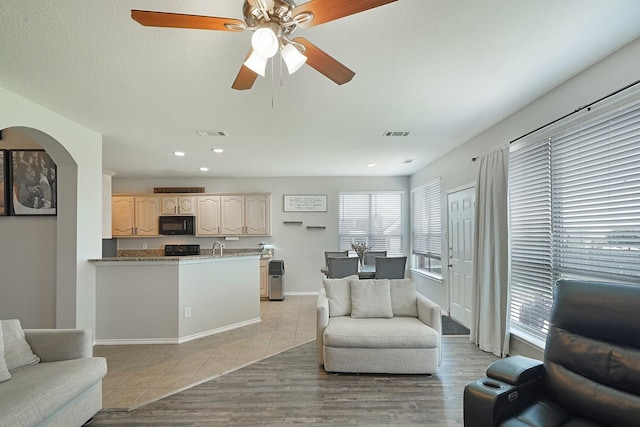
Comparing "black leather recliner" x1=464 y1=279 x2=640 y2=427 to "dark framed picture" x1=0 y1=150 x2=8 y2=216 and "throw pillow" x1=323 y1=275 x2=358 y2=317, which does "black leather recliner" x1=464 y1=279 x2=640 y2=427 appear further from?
"dark framed picture" x1=0 y1=150 x2=8 y2=216

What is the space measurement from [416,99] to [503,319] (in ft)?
8.35

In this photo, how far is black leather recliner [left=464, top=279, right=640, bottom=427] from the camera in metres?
1.63

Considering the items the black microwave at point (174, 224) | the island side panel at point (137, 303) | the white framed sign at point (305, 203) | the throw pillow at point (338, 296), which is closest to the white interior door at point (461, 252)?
the throw pillow at point (338, 296)

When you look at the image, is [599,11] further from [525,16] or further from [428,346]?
[428,346]

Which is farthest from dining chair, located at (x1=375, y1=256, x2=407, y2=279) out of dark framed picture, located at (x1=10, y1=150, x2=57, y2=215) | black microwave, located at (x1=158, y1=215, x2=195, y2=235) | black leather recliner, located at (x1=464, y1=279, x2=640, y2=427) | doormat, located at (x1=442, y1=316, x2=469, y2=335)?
black microwave, located at (x1=158, y1=215, x2=195, y2=235)

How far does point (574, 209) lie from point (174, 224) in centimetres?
669

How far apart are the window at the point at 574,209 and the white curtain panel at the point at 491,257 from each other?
125mm

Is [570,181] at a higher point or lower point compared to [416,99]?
lower

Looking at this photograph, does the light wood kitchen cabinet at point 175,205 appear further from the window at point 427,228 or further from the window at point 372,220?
→ the window at point 427,228

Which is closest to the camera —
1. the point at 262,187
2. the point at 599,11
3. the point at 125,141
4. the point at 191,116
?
the point at 599,11

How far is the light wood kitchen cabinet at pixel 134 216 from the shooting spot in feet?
22.2

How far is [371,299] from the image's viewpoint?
11.8 feet

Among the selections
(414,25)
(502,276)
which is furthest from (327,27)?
(502,276)

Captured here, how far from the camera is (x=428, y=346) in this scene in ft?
9.99
